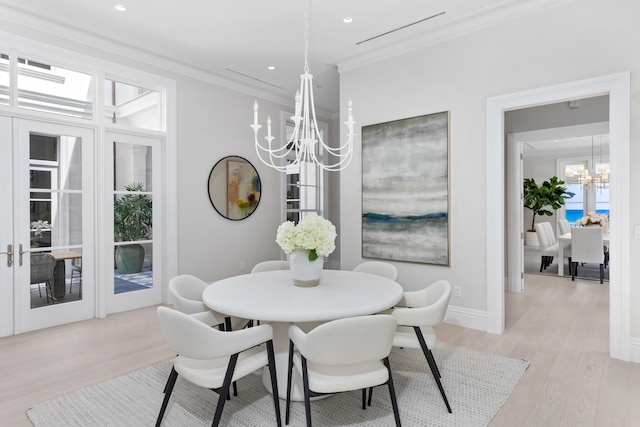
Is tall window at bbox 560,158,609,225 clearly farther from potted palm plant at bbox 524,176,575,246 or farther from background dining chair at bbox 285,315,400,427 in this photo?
background dining chair at bbox 285,315,400,427

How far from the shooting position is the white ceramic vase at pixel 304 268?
2422mm

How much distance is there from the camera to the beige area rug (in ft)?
6.73

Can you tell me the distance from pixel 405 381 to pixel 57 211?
360 centimetres

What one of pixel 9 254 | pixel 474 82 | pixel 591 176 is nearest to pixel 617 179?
pixel 474 82

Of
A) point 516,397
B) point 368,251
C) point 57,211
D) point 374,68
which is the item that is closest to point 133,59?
point 57,211

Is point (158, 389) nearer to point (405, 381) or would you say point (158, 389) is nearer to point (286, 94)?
point (405, 381)

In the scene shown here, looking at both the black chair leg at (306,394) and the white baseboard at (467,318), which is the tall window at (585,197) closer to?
the white baseboard at (467,318)

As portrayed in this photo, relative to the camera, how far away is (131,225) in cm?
422

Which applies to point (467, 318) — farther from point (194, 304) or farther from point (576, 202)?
point (576, 202)

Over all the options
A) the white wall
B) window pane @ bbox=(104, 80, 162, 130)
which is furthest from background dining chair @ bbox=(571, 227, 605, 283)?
window pane @ bbox=(104, 80, 162, 130)

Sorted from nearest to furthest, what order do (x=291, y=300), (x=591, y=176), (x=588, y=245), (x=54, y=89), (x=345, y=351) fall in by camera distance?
1. (x=345, y=351)
2. (x=291, y=300)
3. (x=54, y=89)
4. (x=588, y=245)
5. (x=591, y=176)

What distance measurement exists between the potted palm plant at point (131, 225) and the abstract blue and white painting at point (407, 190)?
8.44 feet

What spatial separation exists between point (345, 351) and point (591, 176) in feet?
33.7

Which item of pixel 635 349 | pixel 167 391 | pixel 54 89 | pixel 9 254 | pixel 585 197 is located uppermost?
pixel 54 89
